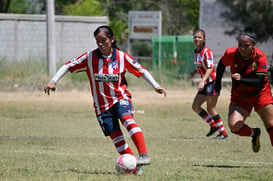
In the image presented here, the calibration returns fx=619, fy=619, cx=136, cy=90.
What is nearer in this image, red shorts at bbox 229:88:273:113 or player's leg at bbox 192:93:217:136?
red shorts at bbox 229:88:273:113

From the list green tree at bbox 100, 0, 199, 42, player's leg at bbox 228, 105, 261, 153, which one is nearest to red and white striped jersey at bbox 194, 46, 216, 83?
player's leg at bbox 228, 105, 261, 153

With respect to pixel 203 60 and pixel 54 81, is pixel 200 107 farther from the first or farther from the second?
pixel 54 81

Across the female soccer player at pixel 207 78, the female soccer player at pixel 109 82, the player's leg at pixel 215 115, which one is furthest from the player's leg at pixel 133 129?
the player's leg at pixel 215 115

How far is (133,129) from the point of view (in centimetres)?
795

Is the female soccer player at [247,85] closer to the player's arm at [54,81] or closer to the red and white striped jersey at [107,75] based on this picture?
the red and white striped jersey at [107,75]

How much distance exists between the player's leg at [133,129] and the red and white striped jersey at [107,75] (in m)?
0.12

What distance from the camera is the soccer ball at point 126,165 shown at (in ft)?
25.7

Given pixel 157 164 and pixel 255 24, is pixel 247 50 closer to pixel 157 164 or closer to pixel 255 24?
pixel 157 164

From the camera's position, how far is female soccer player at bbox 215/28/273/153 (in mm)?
8758

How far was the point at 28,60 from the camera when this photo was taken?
2569 cm

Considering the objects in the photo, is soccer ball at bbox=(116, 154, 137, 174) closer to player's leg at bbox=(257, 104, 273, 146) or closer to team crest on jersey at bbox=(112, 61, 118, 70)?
team crest on jersey at bbox=(112, 61, 118, 70)

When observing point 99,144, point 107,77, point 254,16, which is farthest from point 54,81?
point 254,16

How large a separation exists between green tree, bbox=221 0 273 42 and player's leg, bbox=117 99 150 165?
2161cm

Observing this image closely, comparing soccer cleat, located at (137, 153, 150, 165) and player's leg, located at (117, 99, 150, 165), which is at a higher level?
player's leg, located at (117, 99, 150, 165)
